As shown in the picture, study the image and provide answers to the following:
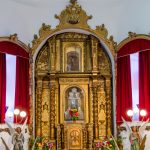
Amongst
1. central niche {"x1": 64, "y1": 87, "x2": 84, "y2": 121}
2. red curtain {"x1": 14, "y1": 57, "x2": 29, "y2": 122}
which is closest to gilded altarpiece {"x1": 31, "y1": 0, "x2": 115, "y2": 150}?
central niche {"x1": 64, "y1": 87, "x2": 84, "y2": 121}

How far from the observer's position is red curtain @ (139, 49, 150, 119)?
12.2 meters

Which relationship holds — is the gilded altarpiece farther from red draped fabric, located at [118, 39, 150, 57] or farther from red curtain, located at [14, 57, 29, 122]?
red curtain, located at [14, 57, 29, 122]

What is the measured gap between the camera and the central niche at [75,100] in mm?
13391

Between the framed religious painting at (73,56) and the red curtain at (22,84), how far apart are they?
154cm

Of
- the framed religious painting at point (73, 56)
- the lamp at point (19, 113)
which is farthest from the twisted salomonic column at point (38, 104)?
the framed religious painting at point (73, 56)

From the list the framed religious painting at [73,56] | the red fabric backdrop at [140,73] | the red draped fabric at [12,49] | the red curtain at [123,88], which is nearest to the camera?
the red draped fabric at [12,49]

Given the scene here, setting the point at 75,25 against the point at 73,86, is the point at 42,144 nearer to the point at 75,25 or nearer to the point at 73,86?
the point at 73,86

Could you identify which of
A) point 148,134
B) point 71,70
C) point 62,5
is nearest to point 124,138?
point 148,134

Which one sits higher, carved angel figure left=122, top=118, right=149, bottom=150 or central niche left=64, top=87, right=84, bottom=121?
central niche left=64, top=87, right=84, bottom=121

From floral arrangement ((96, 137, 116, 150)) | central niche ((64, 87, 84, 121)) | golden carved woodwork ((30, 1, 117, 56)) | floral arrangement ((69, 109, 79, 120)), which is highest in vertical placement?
A: golden carved woodwork ((30, 1, 117, 56))

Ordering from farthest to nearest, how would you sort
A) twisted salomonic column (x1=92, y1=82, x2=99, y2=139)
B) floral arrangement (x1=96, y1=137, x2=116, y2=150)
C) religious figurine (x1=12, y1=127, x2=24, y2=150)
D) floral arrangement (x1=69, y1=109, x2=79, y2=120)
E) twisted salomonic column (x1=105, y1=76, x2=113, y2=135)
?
twisted salomonic column (x1=105, y1=76, x2=113, y2=135) → twisted salomonic column (x1=92, y1=82, x2=99, y2=139) → floral arrangement (x1=69, y1=109, x2=79, y2=120) → floral arrangement (x1=96, y1=137, x2=116, y2=150) → religious figurine (x1=12, y1=127, x2=24, y2=150)

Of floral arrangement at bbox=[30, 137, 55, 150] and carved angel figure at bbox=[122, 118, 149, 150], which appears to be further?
floral arrangement at bbox=[30, 137, 55, 150]

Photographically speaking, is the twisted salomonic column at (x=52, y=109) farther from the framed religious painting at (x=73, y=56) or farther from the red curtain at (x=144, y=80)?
the red curtain at (x=144, y=80)

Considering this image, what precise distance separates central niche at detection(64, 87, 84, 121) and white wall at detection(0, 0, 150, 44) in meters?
2.42
